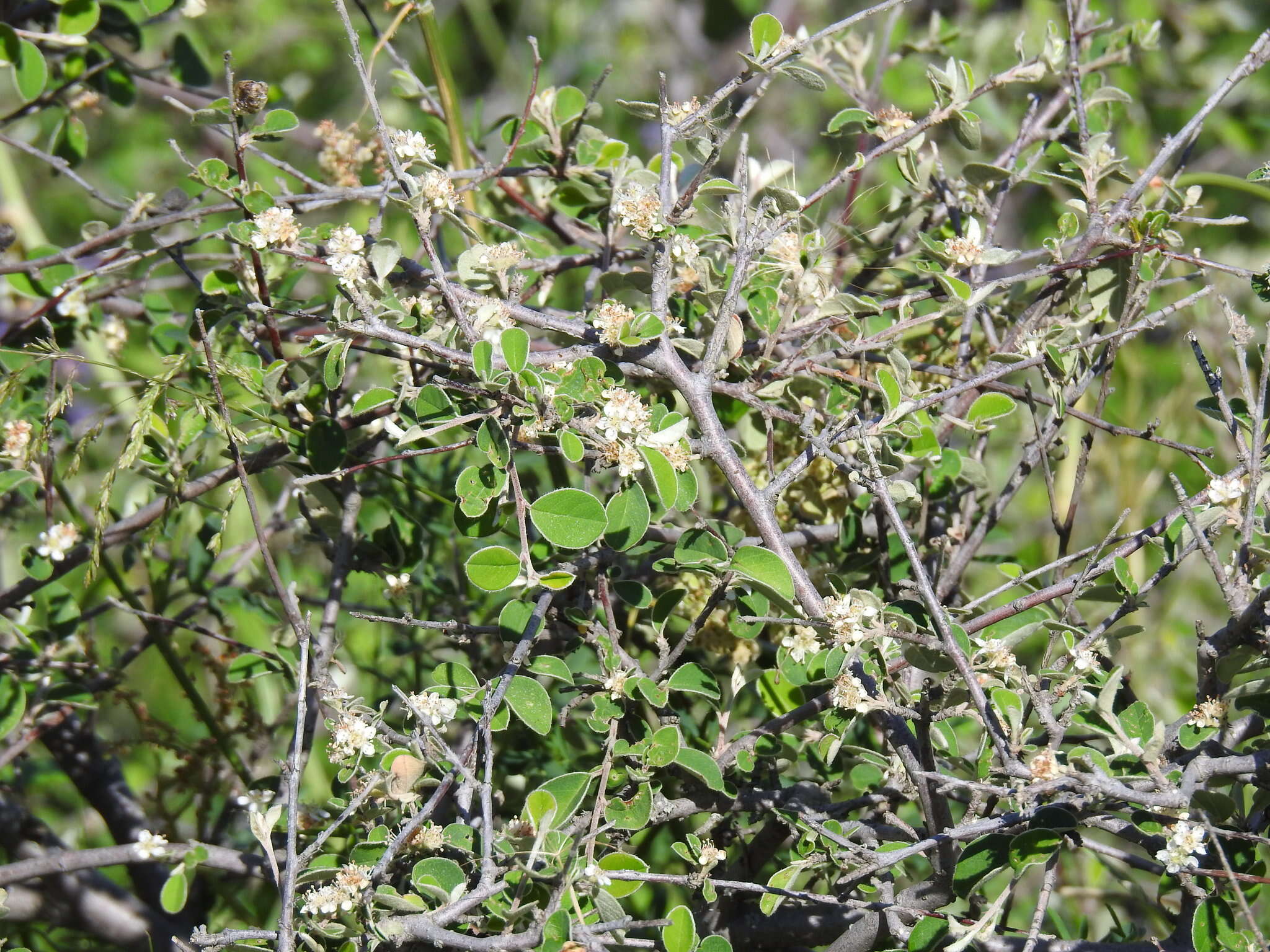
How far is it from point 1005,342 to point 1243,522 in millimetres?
321

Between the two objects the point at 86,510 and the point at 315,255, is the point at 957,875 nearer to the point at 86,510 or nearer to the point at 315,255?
A: the point at 315,255

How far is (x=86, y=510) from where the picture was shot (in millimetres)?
1479

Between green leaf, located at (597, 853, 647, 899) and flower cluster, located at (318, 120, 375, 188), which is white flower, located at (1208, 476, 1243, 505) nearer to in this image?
green leaf, located at (597, 853, 647, 899)

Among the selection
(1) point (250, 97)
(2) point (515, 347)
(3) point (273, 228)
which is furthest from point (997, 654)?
(1) point (250, 97)

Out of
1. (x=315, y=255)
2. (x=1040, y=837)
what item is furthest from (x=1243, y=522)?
(x=315, y=255)

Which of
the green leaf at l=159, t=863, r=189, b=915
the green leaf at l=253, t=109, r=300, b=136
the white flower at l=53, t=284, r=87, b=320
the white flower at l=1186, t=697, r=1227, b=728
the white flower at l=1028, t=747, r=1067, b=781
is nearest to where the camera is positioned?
the white flower at l=1028, t=747, r=1067, b=781

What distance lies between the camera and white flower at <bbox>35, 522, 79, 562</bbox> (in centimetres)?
102

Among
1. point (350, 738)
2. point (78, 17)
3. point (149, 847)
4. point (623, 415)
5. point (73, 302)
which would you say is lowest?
point (149, 847)

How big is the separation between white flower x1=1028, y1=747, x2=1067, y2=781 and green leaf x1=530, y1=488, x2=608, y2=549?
1.15ft

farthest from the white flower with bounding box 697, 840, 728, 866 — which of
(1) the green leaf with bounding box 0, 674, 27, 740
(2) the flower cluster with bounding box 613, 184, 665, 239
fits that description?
(1) the green leaf with bounding box 0, 674, 27, 740

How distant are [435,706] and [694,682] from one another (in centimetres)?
22

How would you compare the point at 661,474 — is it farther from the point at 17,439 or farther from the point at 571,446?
the point at 17,439

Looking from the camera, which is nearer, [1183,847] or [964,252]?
[1183,847]

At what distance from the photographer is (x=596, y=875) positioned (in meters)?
0.77
